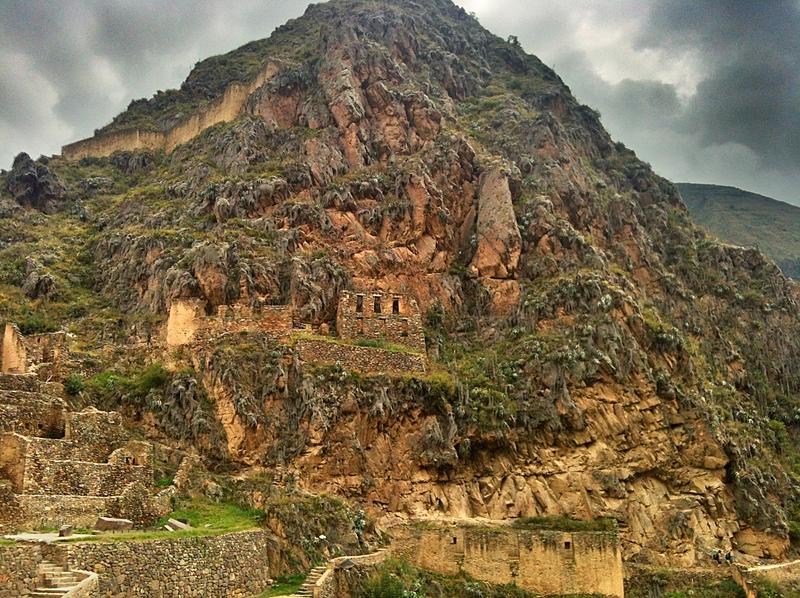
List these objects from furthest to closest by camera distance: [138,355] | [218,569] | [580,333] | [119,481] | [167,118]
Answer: [167,118] → [580,333] → [138,355] → [119,481] → [218,569]

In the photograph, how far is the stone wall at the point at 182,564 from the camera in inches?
850

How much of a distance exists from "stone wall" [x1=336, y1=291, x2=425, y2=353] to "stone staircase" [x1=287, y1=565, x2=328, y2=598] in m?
15.1

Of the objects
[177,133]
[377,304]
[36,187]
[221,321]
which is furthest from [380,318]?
[177,133]

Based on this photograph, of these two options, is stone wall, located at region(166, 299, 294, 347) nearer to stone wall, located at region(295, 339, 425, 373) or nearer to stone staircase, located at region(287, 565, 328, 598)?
stone wall, located at region(295, 339, 425, 373)

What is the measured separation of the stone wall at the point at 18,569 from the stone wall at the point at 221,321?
2043 cm

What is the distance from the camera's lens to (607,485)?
131ft

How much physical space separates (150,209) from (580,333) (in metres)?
30.2

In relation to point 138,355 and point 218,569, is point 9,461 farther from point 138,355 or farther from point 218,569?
point 138,355

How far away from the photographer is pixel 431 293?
50344mm

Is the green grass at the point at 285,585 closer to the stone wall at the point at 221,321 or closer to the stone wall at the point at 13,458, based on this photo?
the stone wall at the point at 13,458

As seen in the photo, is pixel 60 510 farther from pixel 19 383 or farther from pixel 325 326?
pixel 325 326

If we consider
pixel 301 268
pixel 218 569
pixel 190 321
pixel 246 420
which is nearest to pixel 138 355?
pixel 190 321

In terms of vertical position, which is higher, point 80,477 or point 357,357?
point 357,357

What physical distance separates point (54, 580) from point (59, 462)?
7.22 meters
